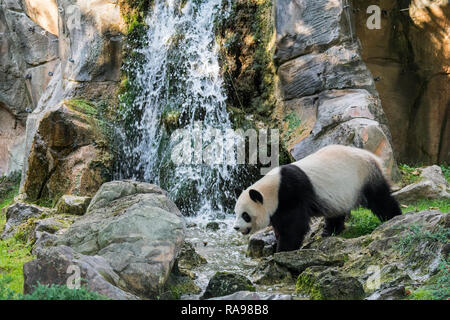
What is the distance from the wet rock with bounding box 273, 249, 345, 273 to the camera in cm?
627

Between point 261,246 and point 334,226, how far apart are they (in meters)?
1.10

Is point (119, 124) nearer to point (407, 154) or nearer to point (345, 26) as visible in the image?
point (345, 26)

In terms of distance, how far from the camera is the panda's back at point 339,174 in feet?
23.9

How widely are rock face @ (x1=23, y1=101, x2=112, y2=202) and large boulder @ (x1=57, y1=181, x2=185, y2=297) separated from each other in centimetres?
462

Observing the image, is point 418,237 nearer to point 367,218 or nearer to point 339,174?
point 339,174

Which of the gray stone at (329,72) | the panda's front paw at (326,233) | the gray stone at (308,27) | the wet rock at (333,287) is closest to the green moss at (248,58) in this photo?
the gray stone at (308,27)

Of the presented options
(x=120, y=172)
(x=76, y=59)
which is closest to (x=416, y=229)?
(x=120, y=172)

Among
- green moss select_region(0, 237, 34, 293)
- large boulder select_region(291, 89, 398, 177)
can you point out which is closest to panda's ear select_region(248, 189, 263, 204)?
green moss select_region(0, 237, 34, 293)

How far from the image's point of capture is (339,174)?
7.41m

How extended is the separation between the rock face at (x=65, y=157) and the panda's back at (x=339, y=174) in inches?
205

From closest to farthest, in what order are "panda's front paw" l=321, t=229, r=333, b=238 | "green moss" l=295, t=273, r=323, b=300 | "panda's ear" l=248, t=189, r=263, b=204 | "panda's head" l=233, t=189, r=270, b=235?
1. "green moss" l=295, t=273, r=323, b=300
2. "panda's ear" l=248, t=189, r=263, b=204
3. "panda's head" l=233, t=189, r=270, b=235
4. "panda's front paw" l=321, t=229, r=333, b=238

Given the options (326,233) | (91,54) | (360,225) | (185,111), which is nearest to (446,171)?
A: (360,225)

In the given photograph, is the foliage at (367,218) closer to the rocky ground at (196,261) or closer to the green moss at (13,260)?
the rocky ground at (196,261)

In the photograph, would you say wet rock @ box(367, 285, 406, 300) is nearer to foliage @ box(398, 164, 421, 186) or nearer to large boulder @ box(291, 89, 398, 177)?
large boulder @ box(291, 89, 398, 177)
